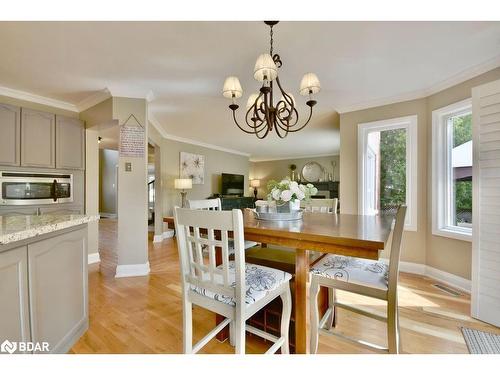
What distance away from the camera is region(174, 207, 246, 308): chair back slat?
1020mm

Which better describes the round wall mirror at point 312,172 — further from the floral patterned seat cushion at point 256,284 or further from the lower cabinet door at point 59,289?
the lower cabinet door at point 59,289

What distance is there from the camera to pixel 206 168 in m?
6.37

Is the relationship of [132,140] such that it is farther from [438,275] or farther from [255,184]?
[255,184]

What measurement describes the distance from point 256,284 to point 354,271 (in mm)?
578

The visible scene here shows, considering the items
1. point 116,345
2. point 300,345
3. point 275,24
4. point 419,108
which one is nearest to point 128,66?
point 275,24

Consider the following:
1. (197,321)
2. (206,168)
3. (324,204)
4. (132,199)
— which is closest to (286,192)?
(324,204)

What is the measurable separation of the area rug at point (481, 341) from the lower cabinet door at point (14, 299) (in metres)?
2.58

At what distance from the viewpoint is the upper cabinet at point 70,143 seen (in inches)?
118

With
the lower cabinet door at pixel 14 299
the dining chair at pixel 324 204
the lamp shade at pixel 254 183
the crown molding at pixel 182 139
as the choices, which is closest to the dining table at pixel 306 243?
the dining chair at pixel 324 204

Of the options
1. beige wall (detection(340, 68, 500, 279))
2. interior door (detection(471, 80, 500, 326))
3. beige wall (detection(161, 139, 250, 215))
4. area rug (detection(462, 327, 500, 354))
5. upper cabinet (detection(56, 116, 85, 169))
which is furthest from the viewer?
beige wall (detection(161, 139, 250, 215))

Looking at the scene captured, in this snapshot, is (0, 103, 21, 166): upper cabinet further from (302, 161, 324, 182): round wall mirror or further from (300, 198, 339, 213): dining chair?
(302, 161, 324, 182): round wall mirror

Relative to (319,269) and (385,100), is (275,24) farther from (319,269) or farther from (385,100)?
(385,100)

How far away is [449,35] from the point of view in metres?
1.78

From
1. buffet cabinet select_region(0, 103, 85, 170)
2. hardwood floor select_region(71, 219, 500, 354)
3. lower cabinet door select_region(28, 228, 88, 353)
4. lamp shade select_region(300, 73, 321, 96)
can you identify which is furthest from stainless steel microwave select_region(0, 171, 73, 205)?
lamp shade select_region(300, 73, 321, 96)
